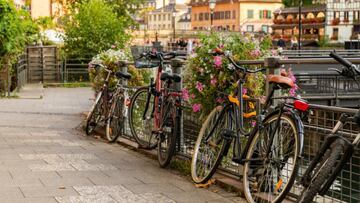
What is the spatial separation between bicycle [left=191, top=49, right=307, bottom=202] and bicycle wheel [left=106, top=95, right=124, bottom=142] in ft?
11.9

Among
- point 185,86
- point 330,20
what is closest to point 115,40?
point 185,86

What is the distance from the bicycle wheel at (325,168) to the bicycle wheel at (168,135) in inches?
144

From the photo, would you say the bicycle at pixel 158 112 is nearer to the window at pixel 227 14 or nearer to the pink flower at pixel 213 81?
the pink flower at pixel 213 81

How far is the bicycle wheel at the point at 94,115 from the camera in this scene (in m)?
12.3

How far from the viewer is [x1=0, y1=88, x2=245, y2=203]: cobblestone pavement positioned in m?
7.12

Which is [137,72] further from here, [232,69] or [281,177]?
[281,177]

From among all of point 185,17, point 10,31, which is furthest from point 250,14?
point 10,31

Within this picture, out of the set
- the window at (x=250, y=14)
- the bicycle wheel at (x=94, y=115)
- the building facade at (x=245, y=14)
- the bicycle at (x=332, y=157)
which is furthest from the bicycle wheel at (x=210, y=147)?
the window at (x=250, y=14)

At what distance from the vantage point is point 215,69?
798 centimetres

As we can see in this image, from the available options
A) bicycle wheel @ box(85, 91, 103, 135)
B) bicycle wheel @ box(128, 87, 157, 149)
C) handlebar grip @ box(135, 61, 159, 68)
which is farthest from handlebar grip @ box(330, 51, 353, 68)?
bicycle wheel @ box(85, 91, 103, 135)

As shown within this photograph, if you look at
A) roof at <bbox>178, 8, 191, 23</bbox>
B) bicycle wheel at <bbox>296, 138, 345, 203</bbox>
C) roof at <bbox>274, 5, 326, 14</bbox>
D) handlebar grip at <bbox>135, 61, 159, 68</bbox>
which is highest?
roof at <bbox>178, 8, 191, 23</bbox>

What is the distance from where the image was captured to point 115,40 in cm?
3198

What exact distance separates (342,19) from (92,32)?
7126 centimetres

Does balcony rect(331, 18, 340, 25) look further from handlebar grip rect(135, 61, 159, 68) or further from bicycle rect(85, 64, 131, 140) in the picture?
handlebar grip rect(135, 61, 159, 68)
